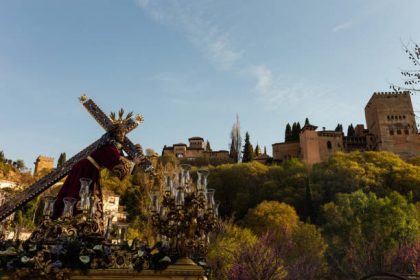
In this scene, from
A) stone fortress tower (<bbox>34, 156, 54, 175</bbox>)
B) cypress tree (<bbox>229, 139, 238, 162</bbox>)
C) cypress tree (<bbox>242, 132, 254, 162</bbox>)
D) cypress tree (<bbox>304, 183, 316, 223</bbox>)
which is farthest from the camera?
cypress tree (<bbox>229, 139, 238, 162</bbox>)

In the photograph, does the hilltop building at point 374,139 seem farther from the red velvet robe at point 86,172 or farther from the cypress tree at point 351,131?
the red velvet robe at point 86,172

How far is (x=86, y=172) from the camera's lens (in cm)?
979

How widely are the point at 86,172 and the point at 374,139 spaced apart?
72732 mm

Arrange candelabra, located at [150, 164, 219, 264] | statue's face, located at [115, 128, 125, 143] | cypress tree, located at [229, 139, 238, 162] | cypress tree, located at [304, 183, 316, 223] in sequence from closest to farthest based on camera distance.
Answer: candelabra, located at [150, 164, 219, 264] < statue's face, located at [115, 128, 125, 143] < cypress tree, located at [304, 183, 316, 223] < cypress tree, located at [229, 139, 238, 162]

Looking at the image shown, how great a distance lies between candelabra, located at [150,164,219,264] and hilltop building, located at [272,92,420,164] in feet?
202

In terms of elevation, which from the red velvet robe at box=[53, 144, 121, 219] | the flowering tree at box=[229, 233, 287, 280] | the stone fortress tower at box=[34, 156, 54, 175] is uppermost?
the stone fortress tower at box=[34, 156, 54, 175]

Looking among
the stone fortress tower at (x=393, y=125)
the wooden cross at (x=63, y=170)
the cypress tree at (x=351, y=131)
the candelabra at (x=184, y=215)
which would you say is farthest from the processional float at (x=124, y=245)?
the cypress tree at (x=351, y=131)

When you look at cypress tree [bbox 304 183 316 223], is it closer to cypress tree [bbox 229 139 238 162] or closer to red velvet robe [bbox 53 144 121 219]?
red velvet robe [bbox 53 144 121 219]

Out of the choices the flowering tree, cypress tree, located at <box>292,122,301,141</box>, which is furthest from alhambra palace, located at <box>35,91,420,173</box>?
the flowering tree

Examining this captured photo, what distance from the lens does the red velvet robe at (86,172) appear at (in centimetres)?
955

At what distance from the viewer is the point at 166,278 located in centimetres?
655

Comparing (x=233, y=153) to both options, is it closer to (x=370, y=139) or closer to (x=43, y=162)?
(x=370, y=139)

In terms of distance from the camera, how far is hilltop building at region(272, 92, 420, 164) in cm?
6894

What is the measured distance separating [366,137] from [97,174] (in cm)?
7255
